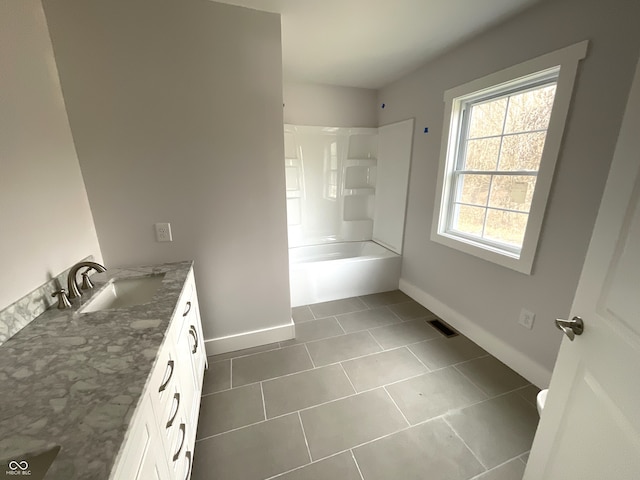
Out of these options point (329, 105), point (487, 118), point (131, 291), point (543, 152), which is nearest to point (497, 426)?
point (543, 152)

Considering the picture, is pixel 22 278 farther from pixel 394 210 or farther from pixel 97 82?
pixel 394 210

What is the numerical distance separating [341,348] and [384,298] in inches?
40.9

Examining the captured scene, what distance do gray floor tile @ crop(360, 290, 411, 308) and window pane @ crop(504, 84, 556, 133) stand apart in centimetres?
187

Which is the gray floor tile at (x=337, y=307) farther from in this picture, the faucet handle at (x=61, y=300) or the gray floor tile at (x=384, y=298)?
the faucet handle at (x=61, y=300)

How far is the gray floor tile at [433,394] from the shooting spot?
5.31ft

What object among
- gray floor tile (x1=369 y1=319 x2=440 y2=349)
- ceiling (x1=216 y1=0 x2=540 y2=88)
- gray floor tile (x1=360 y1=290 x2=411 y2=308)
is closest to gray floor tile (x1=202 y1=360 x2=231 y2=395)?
gray floor tile (x1=369 y1=319 x2=440 y2=349)

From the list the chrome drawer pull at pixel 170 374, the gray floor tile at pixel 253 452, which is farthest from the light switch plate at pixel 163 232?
the gray floor tile at pixel 253 452

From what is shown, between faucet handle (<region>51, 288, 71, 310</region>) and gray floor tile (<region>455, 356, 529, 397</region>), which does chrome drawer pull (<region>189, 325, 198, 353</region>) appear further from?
gray floor tile (<region>455, 356, 529, 397</region>)

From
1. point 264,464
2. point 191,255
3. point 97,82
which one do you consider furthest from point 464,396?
point 97,82


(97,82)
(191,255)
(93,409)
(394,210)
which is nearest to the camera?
(93,409)

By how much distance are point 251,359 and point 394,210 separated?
88.4 inches

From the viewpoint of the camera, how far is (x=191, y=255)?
1855mm

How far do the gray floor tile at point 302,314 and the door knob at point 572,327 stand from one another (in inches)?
79.0

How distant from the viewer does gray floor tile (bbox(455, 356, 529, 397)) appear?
1784 mm
